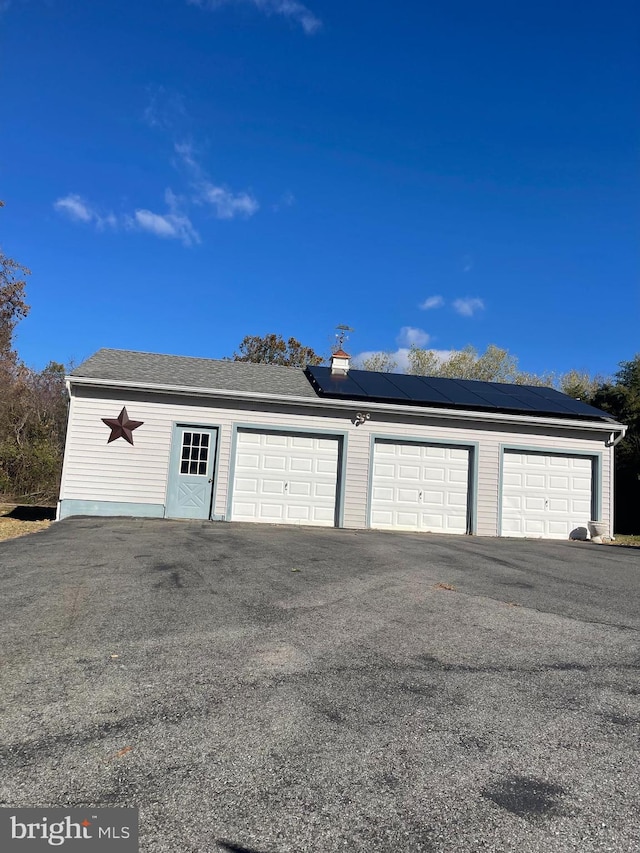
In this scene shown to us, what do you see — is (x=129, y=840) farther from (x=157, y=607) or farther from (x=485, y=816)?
(x=157, y=607)

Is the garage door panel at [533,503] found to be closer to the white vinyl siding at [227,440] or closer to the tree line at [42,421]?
the white vinyl siding at [227,440]

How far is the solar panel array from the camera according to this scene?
1298cm

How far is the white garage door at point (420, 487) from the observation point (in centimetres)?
1255

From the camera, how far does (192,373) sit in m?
13.5

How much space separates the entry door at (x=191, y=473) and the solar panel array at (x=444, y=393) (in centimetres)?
289

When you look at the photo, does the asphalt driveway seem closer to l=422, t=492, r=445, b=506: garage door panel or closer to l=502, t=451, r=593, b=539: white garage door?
l=422, t=492, r=445, b=506: garage door panel

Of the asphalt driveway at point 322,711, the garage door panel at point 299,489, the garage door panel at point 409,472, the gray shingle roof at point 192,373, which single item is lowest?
the asphalt driveway at point 322,711

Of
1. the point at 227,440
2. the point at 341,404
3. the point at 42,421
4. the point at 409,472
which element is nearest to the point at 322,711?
the point at 227,440

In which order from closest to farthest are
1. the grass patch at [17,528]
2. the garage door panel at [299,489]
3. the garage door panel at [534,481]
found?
the grass patch at [17,528] → the garage door panel at [299,489] → the garage door panel at [534,481]

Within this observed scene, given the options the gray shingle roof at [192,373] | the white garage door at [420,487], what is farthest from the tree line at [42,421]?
the white garage door at [420,487]

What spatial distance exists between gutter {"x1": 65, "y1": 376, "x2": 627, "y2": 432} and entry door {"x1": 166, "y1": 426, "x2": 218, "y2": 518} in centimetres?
87

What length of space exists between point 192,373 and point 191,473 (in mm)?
2741

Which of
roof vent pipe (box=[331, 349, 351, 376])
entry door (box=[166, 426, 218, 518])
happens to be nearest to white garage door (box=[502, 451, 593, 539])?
roof vent pipe (box=[331, 349, 351, 376])


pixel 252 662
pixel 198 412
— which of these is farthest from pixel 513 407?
pixel 252 662
